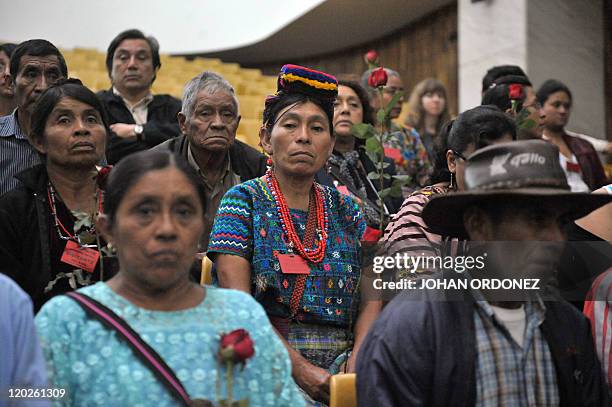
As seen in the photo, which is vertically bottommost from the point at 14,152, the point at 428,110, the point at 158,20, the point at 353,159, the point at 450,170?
the point at 450,170

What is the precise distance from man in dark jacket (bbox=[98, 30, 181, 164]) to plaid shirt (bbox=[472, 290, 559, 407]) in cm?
278

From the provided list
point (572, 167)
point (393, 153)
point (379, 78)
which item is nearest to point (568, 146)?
point (572, 167)

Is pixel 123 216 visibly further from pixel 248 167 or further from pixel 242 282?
pixel 248 167

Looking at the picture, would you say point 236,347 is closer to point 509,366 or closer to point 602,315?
point 509,366

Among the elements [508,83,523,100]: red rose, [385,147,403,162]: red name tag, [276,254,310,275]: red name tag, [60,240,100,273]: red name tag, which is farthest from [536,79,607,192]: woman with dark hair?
[60,240,100,273]: red name tag

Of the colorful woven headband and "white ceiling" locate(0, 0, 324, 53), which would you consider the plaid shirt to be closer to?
the colorful woven headband

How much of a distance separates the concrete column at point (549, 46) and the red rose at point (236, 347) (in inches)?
272

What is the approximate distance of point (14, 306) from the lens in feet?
6.11

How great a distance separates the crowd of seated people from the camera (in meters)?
1.96

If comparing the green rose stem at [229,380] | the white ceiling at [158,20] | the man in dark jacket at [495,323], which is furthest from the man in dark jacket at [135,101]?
the white ceiling at [158,20]

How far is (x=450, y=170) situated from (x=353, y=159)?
111cm

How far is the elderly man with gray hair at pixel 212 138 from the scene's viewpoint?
379 cm

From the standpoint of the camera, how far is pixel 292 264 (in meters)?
2.89

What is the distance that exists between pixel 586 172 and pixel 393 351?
11.7 feet
